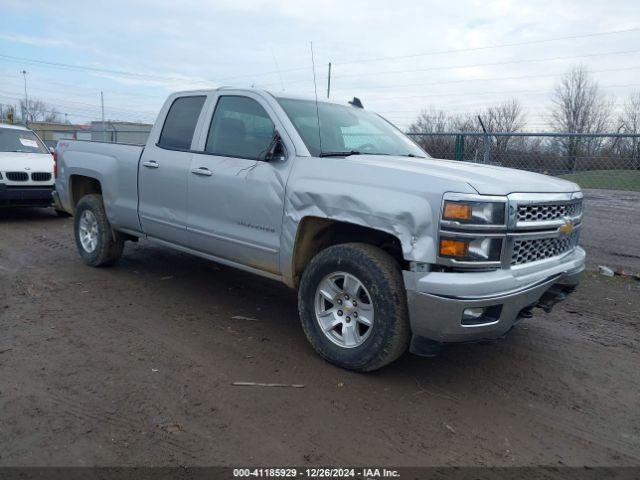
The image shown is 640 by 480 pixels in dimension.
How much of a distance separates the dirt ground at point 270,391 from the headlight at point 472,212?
120cm

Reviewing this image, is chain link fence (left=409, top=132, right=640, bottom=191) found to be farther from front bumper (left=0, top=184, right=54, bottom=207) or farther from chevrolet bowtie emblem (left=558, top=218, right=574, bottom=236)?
front bumper (left=0, top=184, right=54, bottom=207)

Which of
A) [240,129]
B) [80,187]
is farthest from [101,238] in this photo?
[240,129]

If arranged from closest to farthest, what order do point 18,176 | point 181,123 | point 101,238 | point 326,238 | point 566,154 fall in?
point 326,238 → point 181,123 → point 101,238 → point 566,154 → point 18,176

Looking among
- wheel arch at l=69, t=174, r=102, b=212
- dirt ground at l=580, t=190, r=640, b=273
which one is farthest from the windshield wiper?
dirt ground at l=580, t=190, r=640, b=273

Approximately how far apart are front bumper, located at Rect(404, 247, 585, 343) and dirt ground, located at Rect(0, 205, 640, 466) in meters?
0.51

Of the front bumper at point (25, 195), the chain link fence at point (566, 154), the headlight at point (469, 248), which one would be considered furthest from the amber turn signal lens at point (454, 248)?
the front bumper at point (25, 195)

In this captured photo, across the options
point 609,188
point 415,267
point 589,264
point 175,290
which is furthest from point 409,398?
point 609,188

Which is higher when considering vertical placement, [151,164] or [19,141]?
[19,141]

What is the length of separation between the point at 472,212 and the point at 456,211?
0.09 metres

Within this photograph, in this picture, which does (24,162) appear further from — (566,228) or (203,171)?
(566,228)

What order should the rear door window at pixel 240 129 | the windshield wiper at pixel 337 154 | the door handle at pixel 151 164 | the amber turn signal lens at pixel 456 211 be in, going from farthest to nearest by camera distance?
the door handle at pixel 151 164 < the rear door window at pixel 240 129 < the windshield wiper at pixel 337 154 < the amber turn signal lens at pixel 456 211

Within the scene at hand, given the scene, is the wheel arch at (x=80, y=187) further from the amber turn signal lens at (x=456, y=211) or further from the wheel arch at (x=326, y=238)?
the amber turn signal lens at (x=456, y=211)

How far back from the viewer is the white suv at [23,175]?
9.38 m

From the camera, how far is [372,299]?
11.6 feet
